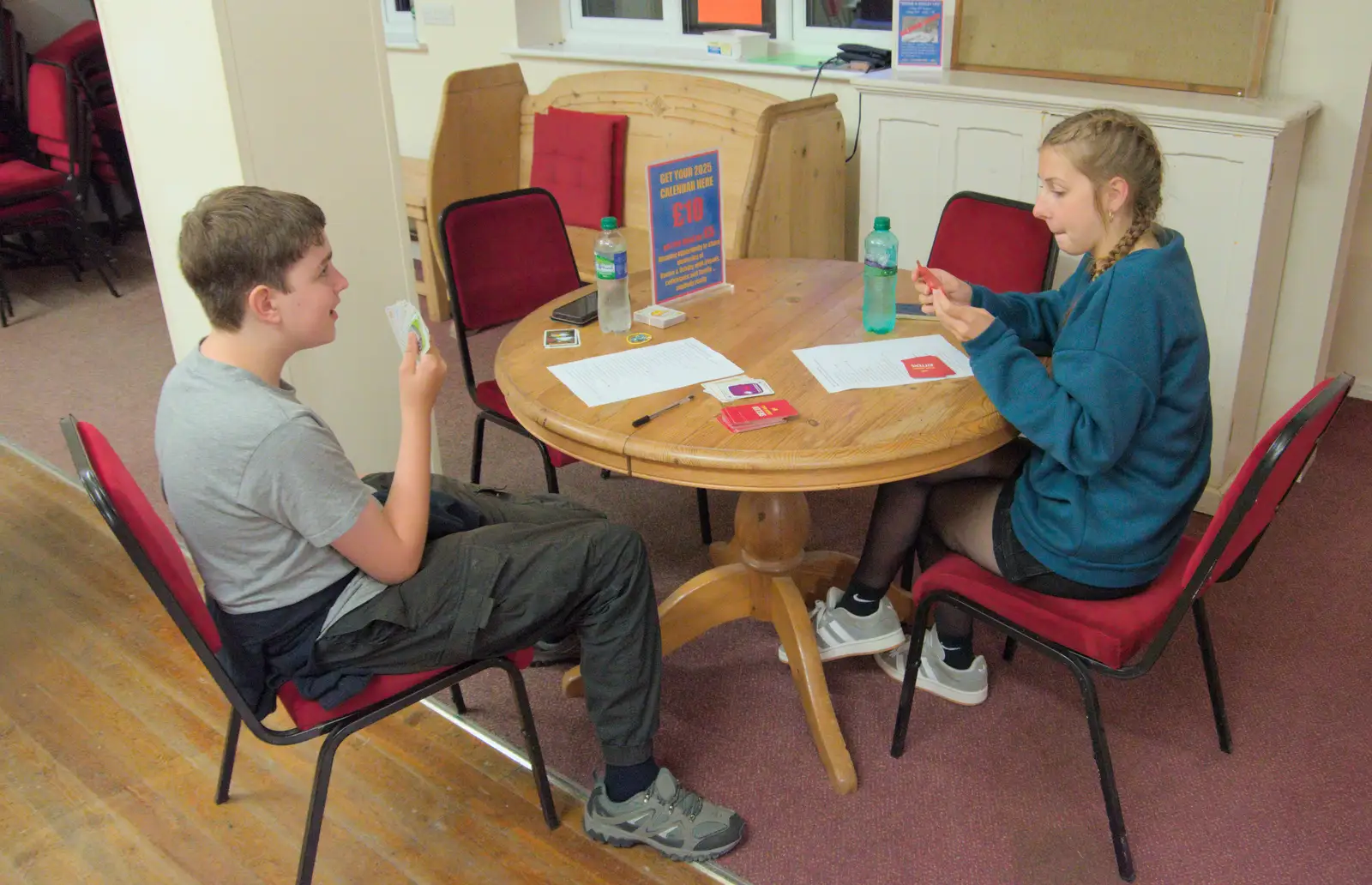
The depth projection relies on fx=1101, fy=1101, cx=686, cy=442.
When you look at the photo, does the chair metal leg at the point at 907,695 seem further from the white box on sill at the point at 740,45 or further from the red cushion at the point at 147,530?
the white box on sill at the point at 740,45

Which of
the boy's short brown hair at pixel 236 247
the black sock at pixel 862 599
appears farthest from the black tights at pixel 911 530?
the boy's short brown hair at pixel 236 247

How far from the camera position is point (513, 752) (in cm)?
215

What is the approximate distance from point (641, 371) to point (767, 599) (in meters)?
0.60

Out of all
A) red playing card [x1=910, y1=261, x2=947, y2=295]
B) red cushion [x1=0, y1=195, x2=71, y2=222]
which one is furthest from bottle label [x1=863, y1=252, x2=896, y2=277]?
red cushion [x1=0, y1=195, x2=71, y2=222]

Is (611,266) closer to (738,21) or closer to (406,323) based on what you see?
(406,323)

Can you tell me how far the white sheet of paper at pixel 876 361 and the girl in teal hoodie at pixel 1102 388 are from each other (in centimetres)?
14

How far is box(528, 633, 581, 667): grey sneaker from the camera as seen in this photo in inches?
94.4

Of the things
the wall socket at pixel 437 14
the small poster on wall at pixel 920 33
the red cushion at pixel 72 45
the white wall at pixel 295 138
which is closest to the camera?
the white wall at pixel 295 138

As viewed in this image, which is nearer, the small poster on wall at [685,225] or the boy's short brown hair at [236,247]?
the boy's short brown hair at [236,247]

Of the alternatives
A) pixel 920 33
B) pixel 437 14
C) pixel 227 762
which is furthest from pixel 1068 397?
pixel 437 14

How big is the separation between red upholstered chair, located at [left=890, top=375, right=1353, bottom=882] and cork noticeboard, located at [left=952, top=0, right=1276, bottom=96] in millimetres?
1473

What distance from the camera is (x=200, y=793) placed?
2072mm

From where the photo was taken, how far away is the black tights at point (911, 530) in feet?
6.76

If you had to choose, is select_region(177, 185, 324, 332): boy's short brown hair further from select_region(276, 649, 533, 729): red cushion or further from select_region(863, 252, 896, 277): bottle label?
select_region(863, 252, 896, 277): bottle label
